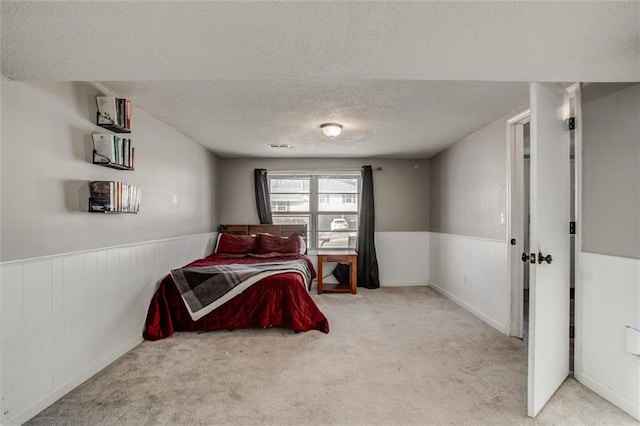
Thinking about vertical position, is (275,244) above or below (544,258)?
below

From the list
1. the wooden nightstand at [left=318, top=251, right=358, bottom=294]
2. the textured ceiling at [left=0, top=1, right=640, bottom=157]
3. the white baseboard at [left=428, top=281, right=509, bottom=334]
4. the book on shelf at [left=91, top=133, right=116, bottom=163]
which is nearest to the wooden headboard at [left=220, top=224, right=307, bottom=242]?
the wooden nightstand at [left=318, top=251, right=358, bottom=294]

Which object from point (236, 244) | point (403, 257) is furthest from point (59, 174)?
point (403, 257)

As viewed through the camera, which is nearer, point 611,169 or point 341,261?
point 611,169

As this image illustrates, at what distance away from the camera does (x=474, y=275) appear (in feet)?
12.8

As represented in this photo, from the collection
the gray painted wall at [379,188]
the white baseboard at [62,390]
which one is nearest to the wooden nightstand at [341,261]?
the gray painted wall at [379,188]

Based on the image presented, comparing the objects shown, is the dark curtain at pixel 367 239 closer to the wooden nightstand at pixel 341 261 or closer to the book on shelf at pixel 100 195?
the wooden nightstand at pixel 341 261

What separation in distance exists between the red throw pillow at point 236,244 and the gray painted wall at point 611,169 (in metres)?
3.83

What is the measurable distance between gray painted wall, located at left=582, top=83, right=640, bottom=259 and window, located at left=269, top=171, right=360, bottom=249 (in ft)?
11.9

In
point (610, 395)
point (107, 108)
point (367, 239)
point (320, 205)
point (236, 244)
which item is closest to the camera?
point (610, 395)

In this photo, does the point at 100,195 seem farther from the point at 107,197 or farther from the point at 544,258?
the point at 544,258

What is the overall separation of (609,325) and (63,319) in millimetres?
3438

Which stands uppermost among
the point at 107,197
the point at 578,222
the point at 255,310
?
the point at 107,197

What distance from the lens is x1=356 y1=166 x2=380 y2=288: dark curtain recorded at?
17.5 feet

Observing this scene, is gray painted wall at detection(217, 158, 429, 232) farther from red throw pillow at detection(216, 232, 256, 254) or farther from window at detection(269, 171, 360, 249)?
red throw pillow at detection(216, 232, 256, 254)
